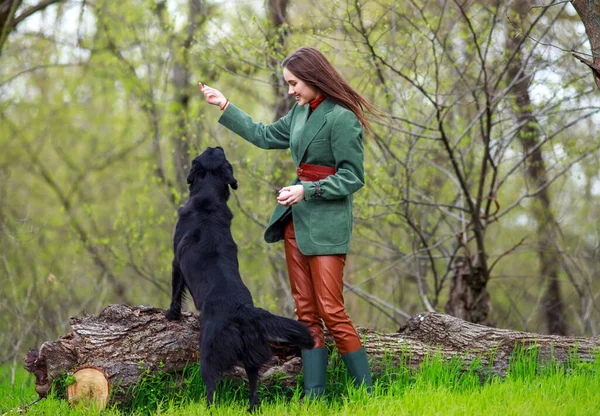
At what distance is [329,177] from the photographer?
4008mm

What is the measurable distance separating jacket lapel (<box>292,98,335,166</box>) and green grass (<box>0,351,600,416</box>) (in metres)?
1.60

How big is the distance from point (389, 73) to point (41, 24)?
20.8 ft

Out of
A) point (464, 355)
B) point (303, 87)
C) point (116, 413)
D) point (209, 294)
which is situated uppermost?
point (303, 87)

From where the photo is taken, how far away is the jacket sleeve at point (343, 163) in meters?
3.97

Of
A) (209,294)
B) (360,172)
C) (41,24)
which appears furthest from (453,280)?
(41,24)

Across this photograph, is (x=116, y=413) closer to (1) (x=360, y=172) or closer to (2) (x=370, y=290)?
(1) (x=360, y=172)

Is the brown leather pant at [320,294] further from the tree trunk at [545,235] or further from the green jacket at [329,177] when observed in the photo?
the tree trunk at [545,235]

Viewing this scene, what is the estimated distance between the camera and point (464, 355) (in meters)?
4.63

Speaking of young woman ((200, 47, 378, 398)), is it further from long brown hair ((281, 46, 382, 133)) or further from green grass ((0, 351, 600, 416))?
green grass ((0, 351, 600, 416))

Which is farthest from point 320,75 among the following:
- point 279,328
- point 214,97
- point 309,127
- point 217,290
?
point 279,328

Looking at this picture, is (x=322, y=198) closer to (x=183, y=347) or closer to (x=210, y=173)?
(x=210, y=173)

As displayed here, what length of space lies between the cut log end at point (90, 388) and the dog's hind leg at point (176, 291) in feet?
2.10

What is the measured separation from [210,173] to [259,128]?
1.67 feet

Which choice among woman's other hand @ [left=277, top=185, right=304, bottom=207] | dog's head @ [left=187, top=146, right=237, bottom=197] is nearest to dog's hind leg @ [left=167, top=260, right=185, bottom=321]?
dog's head @ [left=187, top=146, right=237, bottom=197]
